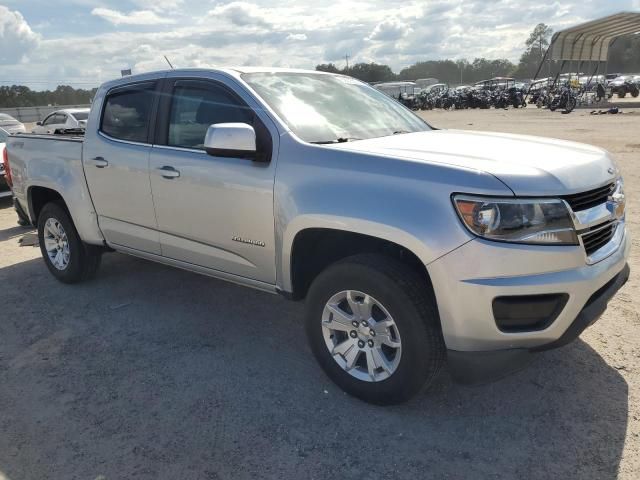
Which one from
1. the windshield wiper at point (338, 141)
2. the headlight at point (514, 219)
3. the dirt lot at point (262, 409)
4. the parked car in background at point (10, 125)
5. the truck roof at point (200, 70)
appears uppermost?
the truck roof at point (200, 70)

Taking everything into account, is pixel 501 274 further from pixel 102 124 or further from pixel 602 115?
pixel 602 115

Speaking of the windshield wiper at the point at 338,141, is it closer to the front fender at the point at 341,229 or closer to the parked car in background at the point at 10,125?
the front fender at the point at 341,229

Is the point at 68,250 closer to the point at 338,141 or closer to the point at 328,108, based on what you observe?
the point at 328,108

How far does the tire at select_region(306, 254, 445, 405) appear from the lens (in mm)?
2719

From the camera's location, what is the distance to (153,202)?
4.01m

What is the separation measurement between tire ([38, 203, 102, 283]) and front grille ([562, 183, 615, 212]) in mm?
4092

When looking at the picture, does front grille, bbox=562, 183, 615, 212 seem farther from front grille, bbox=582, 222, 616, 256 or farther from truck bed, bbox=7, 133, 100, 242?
truck bed, bbox=7, 133, 100, 242

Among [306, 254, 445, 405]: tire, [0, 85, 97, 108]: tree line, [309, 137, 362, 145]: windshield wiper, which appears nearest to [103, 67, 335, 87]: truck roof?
[309, 137, 362, 145]: windshield wiper

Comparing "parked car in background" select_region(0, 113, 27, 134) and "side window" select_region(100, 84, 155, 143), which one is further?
"parked car in background" select_region(0, 113, 27, 134)

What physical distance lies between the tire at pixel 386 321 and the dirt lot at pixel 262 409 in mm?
150

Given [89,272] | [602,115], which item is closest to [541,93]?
[602,115]

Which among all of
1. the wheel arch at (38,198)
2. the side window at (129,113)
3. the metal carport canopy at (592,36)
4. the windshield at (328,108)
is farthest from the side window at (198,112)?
the metal carport canopy at (592,36)

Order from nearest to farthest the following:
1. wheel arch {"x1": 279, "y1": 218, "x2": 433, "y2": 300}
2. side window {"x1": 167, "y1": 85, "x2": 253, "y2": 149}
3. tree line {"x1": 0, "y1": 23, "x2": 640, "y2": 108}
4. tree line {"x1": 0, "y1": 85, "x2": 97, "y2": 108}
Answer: wheel arch {"x1": 279, "y1": 218, "x2": 433, "y2": 300}
side window {"x1": 167, "y1": 85, "x2": 253, "y2": 149}
tree line {"x1": 0, "y1": 85, "x2": 97, "y2": 108}
tree line {"x1": 0, "y1": 23, "x2": 640, "y2": 108}

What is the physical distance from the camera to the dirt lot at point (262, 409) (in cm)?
259
